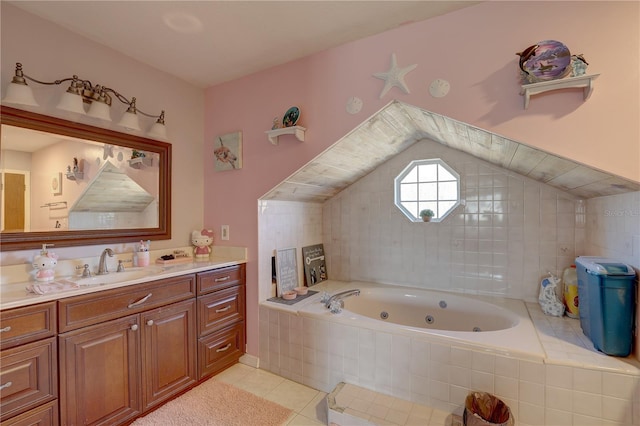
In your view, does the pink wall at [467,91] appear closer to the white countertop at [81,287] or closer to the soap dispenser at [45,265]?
the white countertop at [81,287]

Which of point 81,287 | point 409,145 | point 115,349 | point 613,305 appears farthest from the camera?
Result: point 409,145

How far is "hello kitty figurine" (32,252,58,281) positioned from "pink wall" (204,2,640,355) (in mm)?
1210

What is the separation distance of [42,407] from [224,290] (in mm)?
1150

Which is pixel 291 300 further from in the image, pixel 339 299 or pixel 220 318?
pixel 220 318

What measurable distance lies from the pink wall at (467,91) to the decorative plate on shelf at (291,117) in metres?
0.06

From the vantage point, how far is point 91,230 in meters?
2.01

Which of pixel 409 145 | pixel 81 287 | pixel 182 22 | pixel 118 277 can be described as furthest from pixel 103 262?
pixel 409 145

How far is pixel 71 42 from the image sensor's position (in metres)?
1.92

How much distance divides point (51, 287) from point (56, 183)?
0.74 metres

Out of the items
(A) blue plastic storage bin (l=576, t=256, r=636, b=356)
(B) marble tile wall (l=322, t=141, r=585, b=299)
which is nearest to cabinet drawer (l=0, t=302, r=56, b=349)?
(B) marble tile wall (l=322, t=141, r=585, b=299)

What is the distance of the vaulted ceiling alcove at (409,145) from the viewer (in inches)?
65.1

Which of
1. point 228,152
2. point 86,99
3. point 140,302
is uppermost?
point 86,99

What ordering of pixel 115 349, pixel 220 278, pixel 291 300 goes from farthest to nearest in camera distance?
pixel 291 300 → pixel 220 278 → pixel 115 349

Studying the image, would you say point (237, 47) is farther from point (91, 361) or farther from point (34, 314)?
point (91, 361)
